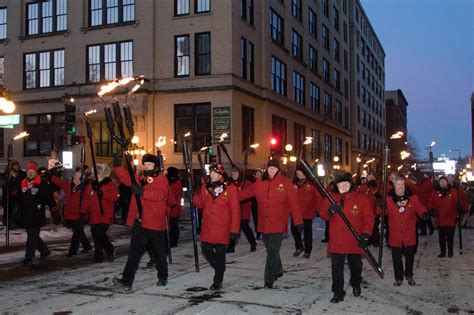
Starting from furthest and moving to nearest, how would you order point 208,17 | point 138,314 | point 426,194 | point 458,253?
point 208,17 < point 426,194 < point 458,253 < point 138,314

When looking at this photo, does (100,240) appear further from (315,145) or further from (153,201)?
(315,145)

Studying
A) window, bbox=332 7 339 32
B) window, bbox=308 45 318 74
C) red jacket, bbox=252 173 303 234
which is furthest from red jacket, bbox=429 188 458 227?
window, bbox=332 7 339 32

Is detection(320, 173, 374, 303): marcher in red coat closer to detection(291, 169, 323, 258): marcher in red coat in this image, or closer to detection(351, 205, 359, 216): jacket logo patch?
detection(351, 205, 359, 216): jacket logo patch

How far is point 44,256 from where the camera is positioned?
435 inches

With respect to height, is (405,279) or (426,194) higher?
(426,194)

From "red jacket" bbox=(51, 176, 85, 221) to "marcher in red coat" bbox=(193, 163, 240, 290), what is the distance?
467cm

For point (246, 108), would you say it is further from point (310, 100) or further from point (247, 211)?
point (247, 211)

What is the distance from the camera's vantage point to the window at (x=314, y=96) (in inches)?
1806

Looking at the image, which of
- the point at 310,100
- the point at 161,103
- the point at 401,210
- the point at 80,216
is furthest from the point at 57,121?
the point at 401,210

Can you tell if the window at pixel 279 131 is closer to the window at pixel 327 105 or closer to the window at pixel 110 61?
the window at pixel 110 61

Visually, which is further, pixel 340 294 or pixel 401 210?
pixel 401 210

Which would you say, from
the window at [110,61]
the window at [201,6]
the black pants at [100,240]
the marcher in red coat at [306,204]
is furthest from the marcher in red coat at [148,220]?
the window at [110,61]

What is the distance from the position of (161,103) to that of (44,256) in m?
20.9

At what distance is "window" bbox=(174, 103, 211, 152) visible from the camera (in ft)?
101
